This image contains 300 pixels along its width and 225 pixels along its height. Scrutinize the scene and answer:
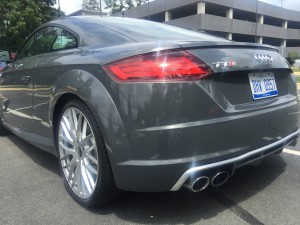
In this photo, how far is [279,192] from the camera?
10.2 feet

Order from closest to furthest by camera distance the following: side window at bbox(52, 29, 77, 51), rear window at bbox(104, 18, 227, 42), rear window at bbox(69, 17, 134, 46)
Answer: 1. rear window at bbox(69, 17, 134, 46)
2. rear window at bbox(104, 18, 227, 42)
3. side window at bbox(52, 29, 77, 51)

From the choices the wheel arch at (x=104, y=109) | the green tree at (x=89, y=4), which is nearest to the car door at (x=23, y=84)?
the wheel arch at (x=104, y=109)

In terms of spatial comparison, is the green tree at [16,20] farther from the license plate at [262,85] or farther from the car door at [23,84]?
the license plate at [262,85]

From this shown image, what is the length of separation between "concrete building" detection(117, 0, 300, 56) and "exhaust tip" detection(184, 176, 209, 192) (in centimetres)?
4122

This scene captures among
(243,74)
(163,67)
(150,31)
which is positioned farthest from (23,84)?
(243,74)

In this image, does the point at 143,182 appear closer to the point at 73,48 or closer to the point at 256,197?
the point at 256,197

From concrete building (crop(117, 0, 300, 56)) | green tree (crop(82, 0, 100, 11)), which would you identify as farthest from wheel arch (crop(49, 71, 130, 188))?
green tree (crop(82, 0, 100, 11))

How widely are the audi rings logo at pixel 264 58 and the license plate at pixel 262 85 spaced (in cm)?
10

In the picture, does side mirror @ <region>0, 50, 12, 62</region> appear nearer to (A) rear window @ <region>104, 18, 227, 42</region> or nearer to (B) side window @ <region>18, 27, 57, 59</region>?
(B) side window @ <region>18, 27, 57, 59</region>

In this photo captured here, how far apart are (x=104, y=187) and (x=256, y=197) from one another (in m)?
1.23

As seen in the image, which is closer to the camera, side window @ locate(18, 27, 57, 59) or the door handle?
the door handle

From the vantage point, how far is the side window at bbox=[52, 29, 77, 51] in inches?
135

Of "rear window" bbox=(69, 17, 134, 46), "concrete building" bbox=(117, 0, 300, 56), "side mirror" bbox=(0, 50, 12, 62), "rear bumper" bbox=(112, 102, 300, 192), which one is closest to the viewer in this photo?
A: "rear bumper" bbox=(112, 102, 300, 192)

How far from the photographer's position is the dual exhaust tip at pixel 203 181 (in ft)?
8.07
